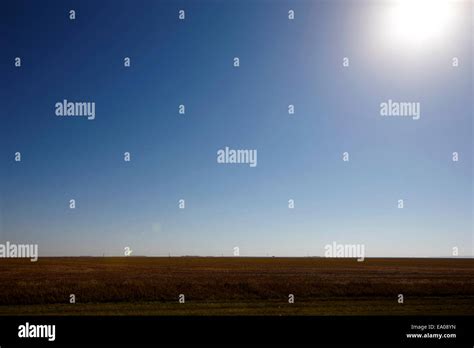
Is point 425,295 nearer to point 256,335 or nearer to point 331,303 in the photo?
point 331,303

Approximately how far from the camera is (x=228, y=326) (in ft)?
46.6

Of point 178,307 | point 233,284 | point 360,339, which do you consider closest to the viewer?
point 360,339

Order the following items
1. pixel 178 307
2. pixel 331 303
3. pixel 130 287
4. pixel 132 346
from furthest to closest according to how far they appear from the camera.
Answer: pixel 130 287
pixel 331 303
pixel 178 307
pixel 132 346

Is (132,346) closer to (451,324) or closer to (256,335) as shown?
(256,335)

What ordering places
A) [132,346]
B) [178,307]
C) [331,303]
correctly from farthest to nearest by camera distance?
[331,303], [178,307], [132,346]

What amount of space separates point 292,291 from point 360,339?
1675 cm

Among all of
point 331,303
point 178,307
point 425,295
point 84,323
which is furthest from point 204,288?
point 84,323

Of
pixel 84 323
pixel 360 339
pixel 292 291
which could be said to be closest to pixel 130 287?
pixel 292 291

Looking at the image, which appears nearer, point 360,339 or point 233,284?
point 360,339

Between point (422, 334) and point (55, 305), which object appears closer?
point (422, 334)

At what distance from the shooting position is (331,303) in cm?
2572

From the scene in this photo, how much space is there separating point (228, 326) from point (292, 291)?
56.7 ft

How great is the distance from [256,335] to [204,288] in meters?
17.4

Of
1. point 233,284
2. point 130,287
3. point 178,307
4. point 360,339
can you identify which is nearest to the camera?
point 360,339
